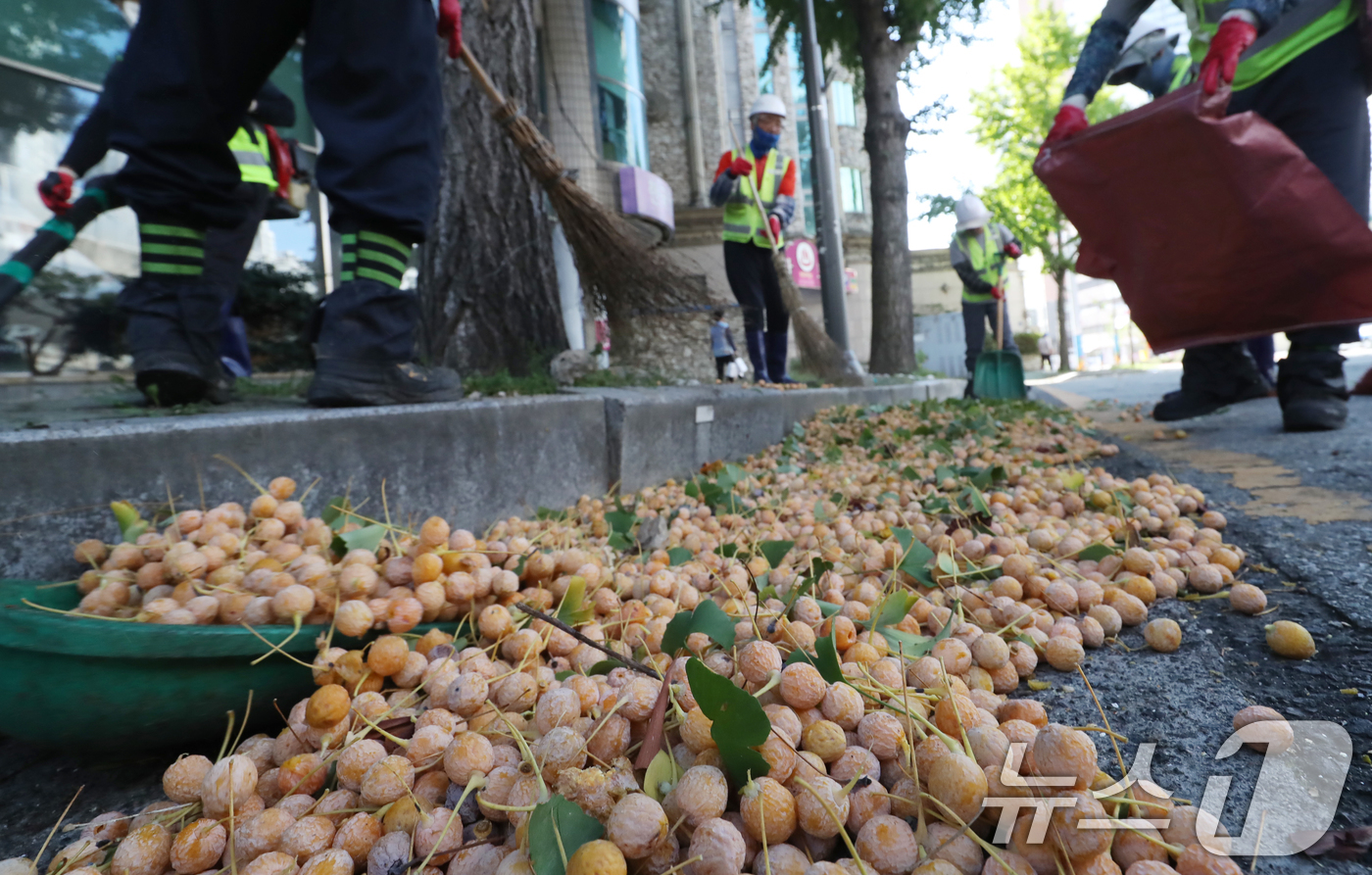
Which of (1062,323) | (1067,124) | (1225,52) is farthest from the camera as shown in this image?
(1062,323)

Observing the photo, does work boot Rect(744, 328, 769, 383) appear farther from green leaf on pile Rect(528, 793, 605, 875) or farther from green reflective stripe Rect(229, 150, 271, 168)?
green leaf on pile Rect(528, 793, 605, 875)

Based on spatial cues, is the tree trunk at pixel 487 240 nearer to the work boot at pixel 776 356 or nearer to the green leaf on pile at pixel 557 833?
the work boot at pixel 776 356

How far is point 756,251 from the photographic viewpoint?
5.14 metres

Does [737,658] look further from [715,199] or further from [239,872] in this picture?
[715,199]

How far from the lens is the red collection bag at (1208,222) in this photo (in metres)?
2.11

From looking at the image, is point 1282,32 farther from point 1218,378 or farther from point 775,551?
point 775,551

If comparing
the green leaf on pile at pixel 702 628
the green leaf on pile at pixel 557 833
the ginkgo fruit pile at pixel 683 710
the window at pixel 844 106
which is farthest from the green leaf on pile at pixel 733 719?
the window at pixel 844 106

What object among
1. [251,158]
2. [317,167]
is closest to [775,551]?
[317,167]

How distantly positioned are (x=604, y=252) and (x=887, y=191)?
201 inches

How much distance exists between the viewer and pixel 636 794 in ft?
1.93

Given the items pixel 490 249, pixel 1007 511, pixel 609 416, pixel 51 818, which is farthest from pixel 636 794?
pixel 490 249

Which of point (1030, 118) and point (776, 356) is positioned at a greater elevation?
point (1030, 118)

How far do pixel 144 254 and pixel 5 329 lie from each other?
3402 millimetres

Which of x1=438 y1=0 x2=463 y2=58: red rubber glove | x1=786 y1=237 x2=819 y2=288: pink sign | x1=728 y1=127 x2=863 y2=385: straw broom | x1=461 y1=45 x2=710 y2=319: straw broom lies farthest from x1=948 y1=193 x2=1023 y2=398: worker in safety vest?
x1=786 y1=237 x2=819 y2=288: pink sign
